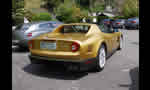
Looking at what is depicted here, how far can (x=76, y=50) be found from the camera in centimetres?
449

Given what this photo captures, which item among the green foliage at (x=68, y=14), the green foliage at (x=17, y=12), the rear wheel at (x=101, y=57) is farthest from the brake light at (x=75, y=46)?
the green foliage at (x=68, y=14)

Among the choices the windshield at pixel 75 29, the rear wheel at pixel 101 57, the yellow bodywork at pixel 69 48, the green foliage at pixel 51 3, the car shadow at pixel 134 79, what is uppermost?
the green foliage at pixel 51 3

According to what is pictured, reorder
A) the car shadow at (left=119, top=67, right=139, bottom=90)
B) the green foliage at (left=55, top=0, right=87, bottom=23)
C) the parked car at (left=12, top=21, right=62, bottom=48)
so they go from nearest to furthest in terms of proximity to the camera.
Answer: the car shadow at (left=119, top=67, right=139, bottom=90) → the parked car at (left=12, top=21, right=62, bottom=48) → the green foliage at (left=55, top=0, right=87, bottom=23)

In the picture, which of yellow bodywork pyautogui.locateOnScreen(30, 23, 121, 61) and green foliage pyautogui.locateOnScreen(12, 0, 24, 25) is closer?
yellow bodywork pyautogui.locateOnScreen(30, 23, 121, 61)

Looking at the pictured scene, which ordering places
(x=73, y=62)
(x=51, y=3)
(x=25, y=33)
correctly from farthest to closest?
(x=51, y=3) < (x=25, y=33) < (x=73, y=62)

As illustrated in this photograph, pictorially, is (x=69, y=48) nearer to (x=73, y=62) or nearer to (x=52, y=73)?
(x=73, y=62)

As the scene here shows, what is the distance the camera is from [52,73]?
5.12 m

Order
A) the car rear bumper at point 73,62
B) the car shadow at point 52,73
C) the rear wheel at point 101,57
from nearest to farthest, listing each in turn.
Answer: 1. the car rear bumper at point 73,62
2. the car shadow at point 52,73
3. the rear wheel at point 101,57

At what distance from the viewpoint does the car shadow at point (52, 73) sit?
15.7ft

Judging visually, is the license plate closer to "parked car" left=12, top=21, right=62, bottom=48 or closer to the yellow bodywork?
the yellow bodywork

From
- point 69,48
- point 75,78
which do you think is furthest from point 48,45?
point 75,78

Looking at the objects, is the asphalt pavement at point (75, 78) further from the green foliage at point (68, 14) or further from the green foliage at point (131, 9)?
the green foliage at point (131, 9)

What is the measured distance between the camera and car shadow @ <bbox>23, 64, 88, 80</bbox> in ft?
15.7

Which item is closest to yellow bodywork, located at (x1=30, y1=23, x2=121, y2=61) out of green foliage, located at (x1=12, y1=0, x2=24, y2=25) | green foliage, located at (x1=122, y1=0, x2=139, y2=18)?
green foliage, located at (x1=12, y1=0, x2=24, y2=25)
